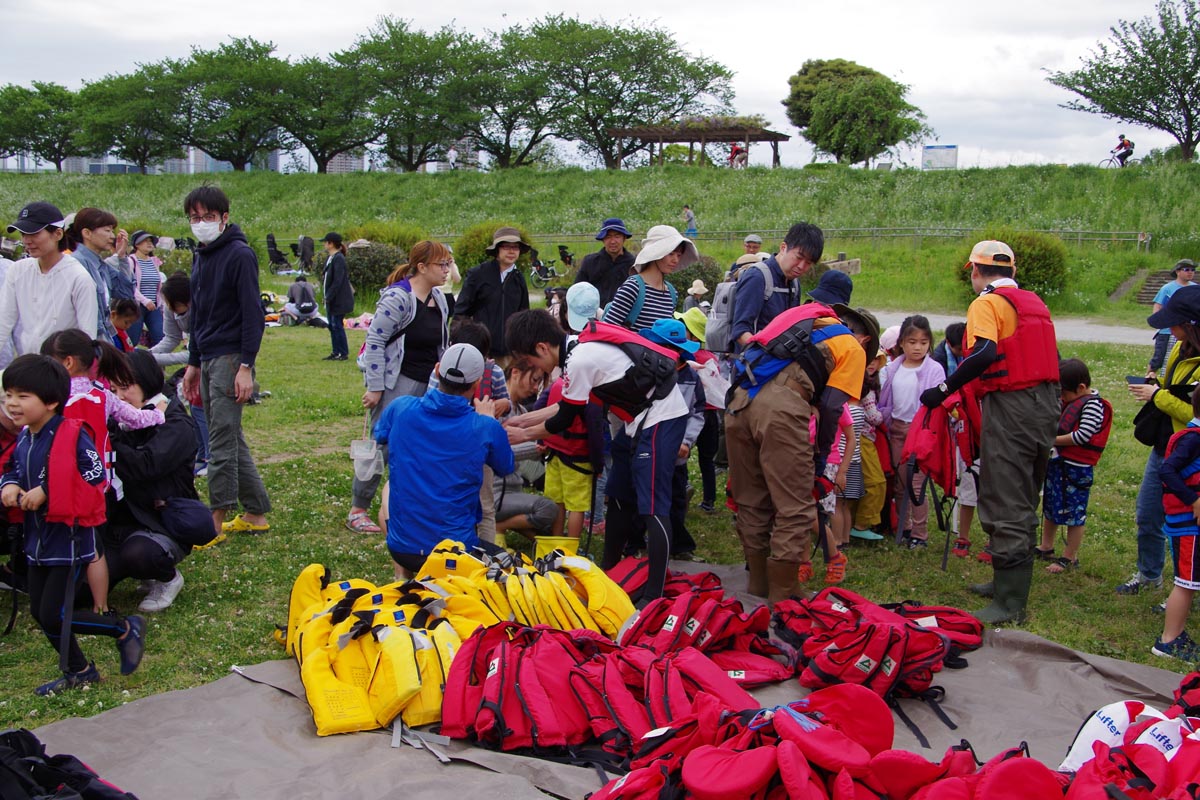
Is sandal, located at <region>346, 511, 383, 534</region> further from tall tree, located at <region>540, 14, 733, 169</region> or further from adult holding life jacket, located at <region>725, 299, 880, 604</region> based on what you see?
tall tree, located at <region>540, 14, 733, 169</region>

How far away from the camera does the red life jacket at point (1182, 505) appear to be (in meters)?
4.45

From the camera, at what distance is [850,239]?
28000mm

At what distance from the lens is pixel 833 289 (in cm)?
539

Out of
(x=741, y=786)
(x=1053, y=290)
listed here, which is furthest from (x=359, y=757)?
(x=1053, y=290)

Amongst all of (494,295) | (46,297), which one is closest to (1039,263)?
(494,295)

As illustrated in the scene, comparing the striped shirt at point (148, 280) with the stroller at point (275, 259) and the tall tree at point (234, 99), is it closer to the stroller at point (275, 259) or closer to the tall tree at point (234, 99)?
the stroller at point (275, 259)

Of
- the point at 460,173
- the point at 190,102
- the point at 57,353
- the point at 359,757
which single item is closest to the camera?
the point at 359,757

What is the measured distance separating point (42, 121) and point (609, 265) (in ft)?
189

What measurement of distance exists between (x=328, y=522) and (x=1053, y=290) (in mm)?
18964

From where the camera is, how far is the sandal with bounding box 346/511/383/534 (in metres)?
6.26

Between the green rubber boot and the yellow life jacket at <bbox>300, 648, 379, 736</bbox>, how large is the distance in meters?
3.20

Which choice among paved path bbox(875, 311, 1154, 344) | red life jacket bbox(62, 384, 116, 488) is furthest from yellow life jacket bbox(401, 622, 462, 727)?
paved path bbox(875, 311, 1154, 344)

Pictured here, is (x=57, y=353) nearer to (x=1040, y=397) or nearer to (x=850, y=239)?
(x=1040, y=397)

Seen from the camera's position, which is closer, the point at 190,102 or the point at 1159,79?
the point at 1159,79
